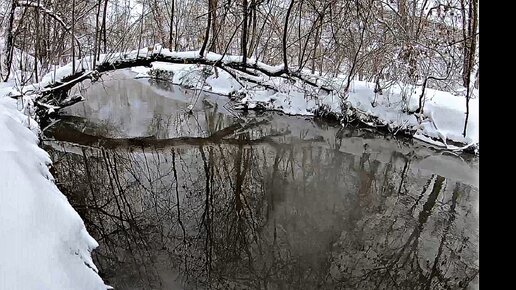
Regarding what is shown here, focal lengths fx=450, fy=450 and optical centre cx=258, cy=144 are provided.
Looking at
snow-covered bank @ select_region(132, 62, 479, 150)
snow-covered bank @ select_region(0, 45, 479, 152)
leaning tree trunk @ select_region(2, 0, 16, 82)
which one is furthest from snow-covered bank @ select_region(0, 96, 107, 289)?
snow-covered bank @ select_region(132, 62, 479, 150)

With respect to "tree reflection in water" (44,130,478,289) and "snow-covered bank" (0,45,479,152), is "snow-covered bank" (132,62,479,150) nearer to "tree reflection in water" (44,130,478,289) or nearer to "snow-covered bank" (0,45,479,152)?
"snow-covered bank" (0,45,479,152)

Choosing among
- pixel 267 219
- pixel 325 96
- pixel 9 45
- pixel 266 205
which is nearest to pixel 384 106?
pixel 325 96

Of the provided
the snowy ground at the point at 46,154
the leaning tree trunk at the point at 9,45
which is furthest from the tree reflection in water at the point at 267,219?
the leaning tree trunk at the point at 9,45

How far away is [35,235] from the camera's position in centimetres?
336

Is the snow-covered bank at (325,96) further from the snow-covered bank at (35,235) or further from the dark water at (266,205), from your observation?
the snow-covered bank at (35,235)

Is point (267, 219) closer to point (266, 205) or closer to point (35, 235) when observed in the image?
point (266, 205)

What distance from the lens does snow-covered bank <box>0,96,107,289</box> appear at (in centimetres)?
290

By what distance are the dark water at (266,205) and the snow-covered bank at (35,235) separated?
544 millimetres

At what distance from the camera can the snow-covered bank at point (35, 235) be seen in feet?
9.53

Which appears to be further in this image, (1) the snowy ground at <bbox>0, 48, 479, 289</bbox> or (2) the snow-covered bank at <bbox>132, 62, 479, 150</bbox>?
(2) the snow-covered bank at <bbox>132, 62, 479, 150</bbox>

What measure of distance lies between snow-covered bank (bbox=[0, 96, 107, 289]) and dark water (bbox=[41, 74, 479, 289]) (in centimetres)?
54

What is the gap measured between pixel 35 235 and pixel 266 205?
3063 millimetres

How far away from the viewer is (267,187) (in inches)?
254

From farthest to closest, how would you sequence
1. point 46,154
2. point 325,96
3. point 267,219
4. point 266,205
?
point 325,96, point 46,154, point 266,205, point 267,219
